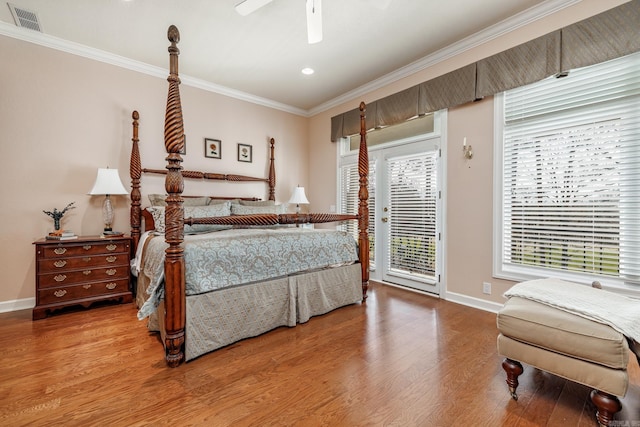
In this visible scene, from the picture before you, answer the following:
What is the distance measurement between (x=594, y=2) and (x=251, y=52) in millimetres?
3267

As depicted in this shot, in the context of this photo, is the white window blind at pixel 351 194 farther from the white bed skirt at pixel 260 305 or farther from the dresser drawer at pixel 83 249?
the dresser drawer at pixel 83 249

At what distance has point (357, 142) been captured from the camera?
455cm

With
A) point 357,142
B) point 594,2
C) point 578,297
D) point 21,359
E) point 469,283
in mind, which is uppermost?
point 594,2

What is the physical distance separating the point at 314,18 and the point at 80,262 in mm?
3283

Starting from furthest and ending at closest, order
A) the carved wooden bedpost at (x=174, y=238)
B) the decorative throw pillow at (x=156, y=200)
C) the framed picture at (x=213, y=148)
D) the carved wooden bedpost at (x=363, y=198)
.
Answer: the framed picture at (x=213, y=148)
the decorative throw pillow at (x=156, y=200)
the carved wooden bedpost at (x=363, y=198)
the carved wooden bedpost at (x=174, y=238)

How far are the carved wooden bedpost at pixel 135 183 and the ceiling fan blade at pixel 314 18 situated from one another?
2.53 metres

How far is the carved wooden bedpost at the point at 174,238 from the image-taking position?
1.85m

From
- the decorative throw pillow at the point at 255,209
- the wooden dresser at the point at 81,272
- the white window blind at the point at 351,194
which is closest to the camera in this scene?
the wooden dresser at the point at 81,272

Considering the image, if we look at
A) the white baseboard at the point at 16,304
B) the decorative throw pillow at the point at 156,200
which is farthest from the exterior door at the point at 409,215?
the white baseboard at the point at 16,304

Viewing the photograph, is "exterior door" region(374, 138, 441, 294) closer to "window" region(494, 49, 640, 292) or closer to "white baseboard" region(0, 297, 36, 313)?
"window" region(494, 49, 640, 292)

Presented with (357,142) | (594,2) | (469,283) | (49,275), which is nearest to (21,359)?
(49,275)

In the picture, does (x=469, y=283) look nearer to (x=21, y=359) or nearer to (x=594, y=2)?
(x=594, y=2)

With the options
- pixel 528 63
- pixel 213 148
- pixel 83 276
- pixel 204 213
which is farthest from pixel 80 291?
pixel 528 63

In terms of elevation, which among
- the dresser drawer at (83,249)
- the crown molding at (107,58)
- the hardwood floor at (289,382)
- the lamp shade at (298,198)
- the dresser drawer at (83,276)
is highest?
the crown molding at (107,58)
